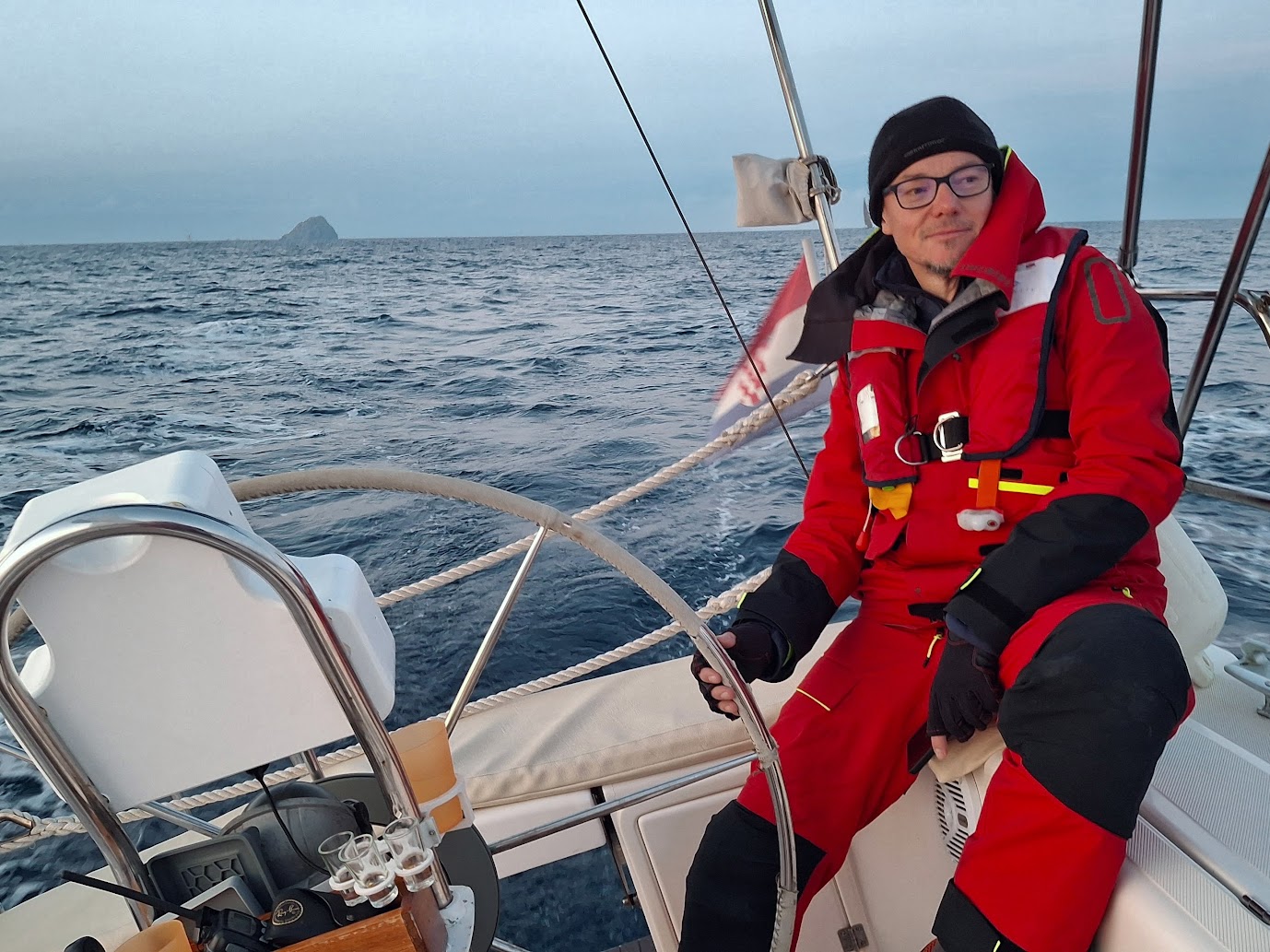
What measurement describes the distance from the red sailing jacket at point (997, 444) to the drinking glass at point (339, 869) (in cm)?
72

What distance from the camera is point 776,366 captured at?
2203 mm

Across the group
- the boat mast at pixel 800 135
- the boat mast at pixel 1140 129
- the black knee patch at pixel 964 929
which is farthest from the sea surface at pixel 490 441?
the boat mast at pixel 1140 129

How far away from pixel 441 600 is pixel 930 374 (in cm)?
230

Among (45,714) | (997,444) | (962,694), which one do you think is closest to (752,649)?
(962,694)

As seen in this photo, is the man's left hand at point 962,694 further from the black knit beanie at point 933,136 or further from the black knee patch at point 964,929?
the black knit beanie at point 933,136

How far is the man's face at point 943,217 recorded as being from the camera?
49.2 inches

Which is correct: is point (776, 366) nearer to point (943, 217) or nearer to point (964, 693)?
point (943, 217)

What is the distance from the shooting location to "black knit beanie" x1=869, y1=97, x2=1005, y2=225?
125 centimetres

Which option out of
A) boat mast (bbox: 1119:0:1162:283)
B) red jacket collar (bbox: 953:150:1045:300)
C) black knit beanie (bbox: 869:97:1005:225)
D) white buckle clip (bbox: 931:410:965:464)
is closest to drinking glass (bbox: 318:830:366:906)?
white buckle clip (bbox: 931:410:965:464)

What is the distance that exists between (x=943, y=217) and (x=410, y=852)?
105 centimetres

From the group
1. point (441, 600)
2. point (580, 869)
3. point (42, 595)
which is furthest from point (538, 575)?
point (42, 595)

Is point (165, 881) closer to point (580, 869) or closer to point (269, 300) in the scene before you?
point (580, 869)

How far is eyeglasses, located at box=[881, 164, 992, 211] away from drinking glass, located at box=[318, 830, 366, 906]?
1.07m

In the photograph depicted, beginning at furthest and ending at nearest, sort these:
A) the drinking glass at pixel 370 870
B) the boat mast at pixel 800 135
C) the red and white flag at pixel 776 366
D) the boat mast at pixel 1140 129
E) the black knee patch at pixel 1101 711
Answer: the red and white flag at pixel 776 366, the boat mast at pixel 800 135, the boat mast at pixel 1140 129, the black knee patch at pixel 1101 711, the drinking glass at pixel 370 870
